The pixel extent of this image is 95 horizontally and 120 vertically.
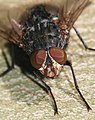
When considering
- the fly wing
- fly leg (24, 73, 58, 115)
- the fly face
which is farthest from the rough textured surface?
the fly wing

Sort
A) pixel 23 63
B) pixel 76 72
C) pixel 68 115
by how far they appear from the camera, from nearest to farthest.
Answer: pixel 68 115 → pixel 76 72 → pixel 23 63

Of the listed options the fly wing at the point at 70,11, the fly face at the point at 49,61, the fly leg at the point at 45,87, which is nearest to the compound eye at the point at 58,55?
the fly face at the point at 49,61

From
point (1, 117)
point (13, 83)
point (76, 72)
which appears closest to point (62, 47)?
point (76, 72)

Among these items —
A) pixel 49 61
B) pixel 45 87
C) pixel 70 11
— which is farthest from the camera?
pixel 70 11

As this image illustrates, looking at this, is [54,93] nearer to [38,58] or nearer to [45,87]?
[45,87]

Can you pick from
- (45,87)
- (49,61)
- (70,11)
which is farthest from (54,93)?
(70,11)

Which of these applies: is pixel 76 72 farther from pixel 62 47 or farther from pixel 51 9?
pixel 51 9
